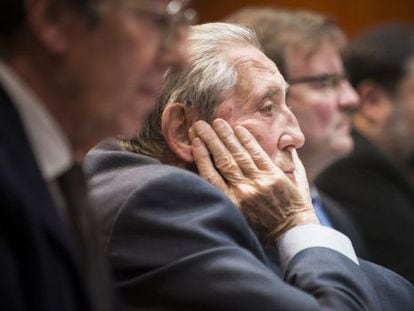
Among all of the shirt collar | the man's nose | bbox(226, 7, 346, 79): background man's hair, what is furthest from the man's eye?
the man's nose

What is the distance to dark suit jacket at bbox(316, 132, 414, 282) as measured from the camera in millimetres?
3756

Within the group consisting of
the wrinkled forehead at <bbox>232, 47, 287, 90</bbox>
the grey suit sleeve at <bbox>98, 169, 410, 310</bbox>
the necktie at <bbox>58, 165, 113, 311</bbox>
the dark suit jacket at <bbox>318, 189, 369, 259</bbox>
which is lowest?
the dark suit jacket at <bbox>318, 189, 369, 259</bbox>

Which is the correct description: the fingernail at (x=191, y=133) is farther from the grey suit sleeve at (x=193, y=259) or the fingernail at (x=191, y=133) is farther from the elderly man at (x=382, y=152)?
the elderly man at (x=382, y=152)

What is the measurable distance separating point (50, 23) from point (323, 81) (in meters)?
2.22

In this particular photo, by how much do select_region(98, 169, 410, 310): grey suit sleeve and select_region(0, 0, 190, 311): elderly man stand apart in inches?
15.8

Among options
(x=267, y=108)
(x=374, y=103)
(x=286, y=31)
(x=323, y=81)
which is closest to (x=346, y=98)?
(x=323, y=81)

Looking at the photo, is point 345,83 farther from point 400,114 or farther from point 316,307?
point 316,307

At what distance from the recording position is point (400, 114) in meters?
4.18

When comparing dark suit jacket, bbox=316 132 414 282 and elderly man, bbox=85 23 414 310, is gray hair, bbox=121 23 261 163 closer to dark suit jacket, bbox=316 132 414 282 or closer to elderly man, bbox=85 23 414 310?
elderly man, bbox=85 23 414 310

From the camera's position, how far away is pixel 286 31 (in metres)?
3.54

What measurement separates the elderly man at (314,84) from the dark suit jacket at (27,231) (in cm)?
203

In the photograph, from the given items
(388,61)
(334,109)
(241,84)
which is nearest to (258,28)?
(334,109)

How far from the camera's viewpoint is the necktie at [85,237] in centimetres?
148

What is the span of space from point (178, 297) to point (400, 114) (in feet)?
8.00
